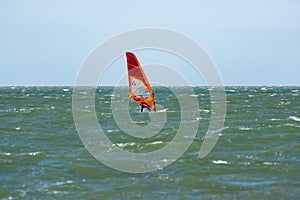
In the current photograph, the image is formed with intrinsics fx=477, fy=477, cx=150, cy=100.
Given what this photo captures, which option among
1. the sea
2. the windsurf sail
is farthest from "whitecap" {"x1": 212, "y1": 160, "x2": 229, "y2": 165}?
the windsurf sail

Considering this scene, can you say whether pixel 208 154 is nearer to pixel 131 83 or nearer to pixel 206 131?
pixel 206 131

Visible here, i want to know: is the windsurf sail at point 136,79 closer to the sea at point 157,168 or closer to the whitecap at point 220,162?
the sea at point 157,168

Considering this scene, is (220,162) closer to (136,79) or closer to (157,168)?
Answer: (157,168)

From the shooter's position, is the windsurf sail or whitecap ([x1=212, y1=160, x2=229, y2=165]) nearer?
whitecap ([x1=212, y1=160, x2=229, y2=165])

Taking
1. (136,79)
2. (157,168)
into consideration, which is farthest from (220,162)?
(136,79)

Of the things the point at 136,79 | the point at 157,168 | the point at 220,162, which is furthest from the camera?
the point at 136,79

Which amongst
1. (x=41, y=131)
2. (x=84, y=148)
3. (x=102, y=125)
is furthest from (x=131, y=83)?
(x=84, y=148)

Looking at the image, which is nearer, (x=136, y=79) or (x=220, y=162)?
(x=220, y=162)

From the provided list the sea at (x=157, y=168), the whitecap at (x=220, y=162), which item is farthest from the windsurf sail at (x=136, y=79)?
the whitecap at (x=220, y=162)

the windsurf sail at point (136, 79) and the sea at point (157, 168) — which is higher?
the windsurf sail at point (136, 79)

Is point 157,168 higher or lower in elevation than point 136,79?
lower

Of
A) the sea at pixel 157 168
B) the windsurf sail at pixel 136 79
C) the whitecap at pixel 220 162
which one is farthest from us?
the windsurf sail at pixel 136 79

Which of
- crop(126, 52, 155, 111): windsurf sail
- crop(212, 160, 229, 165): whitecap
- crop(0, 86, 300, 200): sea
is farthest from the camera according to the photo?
crop(126, 52, 155, 111): windsurf sail

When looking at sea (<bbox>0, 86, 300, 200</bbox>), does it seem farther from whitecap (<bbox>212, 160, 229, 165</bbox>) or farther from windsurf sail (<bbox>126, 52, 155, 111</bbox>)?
windsurf sail (<bbox>126, 52, 155, 111</bbox>)
